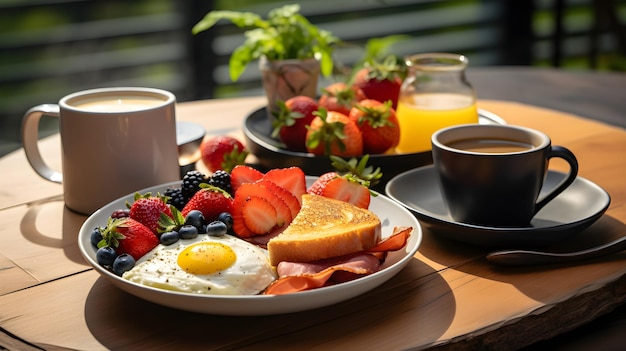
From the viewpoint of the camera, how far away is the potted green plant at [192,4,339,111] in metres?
1.86

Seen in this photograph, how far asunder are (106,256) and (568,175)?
2.39 ft

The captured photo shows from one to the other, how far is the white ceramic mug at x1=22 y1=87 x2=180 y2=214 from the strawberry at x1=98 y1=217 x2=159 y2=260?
260 mm

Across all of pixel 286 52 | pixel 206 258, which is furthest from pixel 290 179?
pixel 286 52

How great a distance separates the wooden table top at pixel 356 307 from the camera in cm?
101

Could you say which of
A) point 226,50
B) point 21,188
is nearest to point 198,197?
point 21,188

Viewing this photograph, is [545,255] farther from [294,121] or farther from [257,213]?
[294,121]

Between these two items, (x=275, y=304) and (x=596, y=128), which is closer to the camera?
(x=275, y=304)

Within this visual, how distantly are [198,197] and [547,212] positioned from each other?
1.93 ft

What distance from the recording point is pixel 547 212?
1.37 m

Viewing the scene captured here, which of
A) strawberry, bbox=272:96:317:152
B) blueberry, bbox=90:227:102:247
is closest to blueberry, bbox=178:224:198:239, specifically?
blueberry, bbox=90:227:102:247

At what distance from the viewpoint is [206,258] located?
1067mm

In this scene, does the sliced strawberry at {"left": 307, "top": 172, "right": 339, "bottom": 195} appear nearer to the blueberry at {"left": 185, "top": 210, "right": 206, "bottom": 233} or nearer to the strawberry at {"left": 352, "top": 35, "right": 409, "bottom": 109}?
the blueberry at {"left": 185, "top": 210, "right": 206, "bottom": 233}

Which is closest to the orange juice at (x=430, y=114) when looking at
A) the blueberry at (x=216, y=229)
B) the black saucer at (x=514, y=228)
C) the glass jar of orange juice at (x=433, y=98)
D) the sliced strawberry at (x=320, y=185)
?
the glass jar of orange juice at (x=433, y=98)

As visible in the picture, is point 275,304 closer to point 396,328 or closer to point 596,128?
point 396,328
